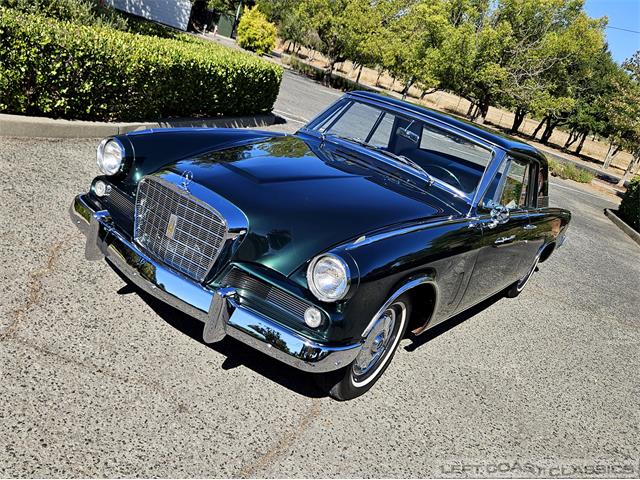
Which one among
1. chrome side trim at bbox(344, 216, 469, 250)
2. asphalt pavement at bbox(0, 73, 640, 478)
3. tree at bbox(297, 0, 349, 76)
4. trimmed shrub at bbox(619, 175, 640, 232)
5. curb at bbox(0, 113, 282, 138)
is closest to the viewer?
asphalt pavement at bbox(0, 73, 640, 478)

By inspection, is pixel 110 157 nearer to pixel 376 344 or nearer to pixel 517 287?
pixel 376 344

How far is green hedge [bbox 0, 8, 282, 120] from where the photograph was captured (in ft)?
21.6

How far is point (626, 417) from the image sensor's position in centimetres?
461

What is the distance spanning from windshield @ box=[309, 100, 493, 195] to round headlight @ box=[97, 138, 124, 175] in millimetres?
1719

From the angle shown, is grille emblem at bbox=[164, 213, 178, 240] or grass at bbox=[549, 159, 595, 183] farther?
grass at bbox=[549, 159, 595, 183]

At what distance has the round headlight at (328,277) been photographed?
10.0 ft

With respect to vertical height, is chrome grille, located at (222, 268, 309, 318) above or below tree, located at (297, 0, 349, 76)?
below

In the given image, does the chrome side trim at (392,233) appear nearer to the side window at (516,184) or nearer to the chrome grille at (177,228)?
the chrome grille at (177,228)

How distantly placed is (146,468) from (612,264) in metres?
9.40

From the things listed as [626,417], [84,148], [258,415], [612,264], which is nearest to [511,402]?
[626,417]

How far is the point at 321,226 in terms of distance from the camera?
340 cm

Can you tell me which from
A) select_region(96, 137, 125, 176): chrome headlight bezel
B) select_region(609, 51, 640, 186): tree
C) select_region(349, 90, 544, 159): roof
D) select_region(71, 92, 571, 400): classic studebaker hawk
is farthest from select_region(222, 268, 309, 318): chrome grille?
select_region(609, 51, 640, 186): tree

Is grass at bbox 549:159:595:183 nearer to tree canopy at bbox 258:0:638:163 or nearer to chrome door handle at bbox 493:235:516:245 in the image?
tree canopy at bbox 258:0:638:163

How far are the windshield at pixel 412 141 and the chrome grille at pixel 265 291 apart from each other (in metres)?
1.83
